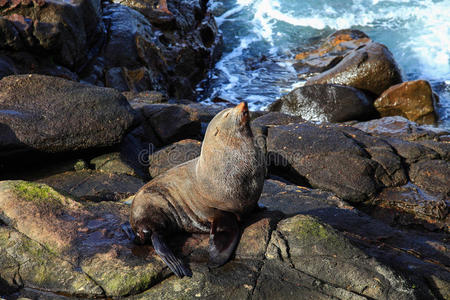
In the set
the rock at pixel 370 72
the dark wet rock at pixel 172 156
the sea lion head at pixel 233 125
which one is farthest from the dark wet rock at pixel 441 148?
the sea lion head at pixel 233 125

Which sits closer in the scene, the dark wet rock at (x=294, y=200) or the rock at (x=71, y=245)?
the rock at (x=71, y=245)

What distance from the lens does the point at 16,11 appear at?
11547mm

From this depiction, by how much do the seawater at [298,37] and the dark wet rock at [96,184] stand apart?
9497 mm

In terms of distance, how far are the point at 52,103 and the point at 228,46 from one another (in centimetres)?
1624

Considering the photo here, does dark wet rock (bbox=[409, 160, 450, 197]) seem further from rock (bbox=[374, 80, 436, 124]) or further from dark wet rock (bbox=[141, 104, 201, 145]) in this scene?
rock (bbox=[374, 80, 436, 124])

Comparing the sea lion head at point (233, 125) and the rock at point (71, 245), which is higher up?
the sea lion head at point (233, 125)

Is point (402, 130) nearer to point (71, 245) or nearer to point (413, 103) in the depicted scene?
point (413, 103)

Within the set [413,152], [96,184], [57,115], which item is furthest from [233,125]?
[413,152]

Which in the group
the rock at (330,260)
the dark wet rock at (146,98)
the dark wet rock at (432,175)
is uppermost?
the rock at (330,260)

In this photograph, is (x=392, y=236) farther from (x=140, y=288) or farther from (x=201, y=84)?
(x=201, y=84)

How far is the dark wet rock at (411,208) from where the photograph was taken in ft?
23.1

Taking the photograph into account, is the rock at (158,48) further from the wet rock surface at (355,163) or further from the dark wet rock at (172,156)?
the wet rock surface at (355,163)

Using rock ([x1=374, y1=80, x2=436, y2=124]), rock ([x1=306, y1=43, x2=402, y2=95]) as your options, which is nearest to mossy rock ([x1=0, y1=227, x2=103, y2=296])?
rock ([x1=374, y1=80, x2=436, y2=124])

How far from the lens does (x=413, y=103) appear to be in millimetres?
13516
